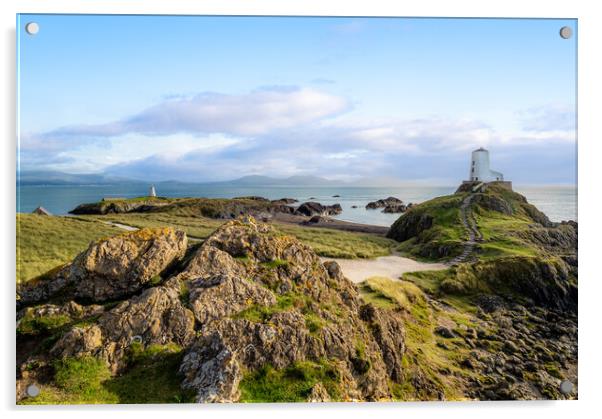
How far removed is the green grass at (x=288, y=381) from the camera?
7852mm

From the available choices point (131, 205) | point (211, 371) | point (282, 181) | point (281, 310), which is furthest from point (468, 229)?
point (131, 205)

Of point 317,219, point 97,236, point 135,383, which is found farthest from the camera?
point 317,219

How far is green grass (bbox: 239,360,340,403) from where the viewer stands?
7.85 m

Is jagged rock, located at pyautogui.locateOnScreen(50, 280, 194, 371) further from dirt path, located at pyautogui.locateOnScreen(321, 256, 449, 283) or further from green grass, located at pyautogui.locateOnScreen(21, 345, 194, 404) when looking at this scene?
dirt path, located at pyautogui.locateOnScreen(321, 256, 449, 283)

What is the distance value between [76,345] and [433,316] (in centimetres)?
840

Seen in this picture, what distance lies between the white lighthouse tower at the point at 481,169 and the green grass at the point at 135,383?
8337 millimetres

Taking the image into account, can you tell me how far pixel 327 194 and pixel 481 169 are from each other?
13.4 feet

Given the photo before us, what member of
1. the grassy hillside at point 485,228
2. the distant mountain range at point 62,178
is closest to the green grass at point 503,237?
the grassy hillside at point 485,228

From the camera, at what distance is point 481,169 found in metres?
11.2

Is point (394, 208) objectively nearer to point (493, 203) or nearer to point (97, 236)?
point (493, 203)

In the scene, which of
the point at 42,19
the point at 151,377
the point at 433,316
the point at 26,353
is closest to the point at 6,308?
the point at 26,353

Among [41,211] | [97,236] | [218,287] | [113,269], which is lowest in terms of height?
[218,287]

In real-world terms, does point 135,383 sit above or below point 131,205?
below

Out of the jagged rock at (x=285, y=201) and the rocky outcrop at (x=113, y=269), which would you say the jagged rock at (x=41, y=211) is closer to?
the rocky outcrop at (x=113, y=269)
